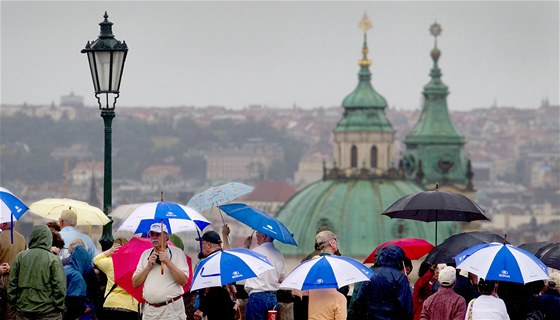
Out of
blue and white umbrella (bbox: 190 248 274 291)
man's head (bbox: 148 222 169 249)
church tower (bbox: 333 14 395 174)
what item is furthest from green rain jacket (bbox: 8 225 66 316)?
church tower (bbox: 333 14 395 174)

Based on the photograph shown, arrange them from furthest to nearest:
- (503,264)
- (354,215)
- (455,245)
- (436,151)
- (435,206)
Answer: (436,151) → (354,215) → (435,206) → (455,245) → (503,264)

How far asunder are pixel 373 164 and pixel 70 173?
61142mm

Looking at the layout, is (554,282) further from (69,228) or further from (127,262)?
(69,228)

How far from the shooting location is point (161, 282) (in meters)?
17.7

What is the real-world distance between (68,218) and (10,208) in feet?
2.27

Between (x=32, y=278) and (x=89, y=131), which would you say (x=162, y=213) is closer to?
(x=32, y=278)

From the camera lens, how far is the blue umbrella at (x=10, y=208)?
18625 mm

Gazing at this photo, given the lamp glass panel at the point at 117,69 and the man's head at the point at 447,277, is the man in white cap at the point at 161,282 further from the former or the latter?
the lamp glass panel at the point at 117,69

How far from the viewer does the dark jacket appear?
17.6 metres

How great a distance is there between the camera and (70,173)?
173875 millimetres

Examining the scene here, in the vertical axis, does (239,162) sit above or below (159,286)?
below

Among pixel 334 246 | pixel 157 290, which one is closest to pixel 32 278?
pixel 157 290

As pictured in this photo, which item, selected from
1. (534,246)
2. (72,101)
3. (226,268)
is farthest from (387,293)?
(72,101)

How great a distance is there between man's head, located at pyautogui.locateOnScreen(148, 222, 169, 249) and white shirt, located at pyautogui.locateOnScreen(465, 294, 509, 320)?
2.51 m
